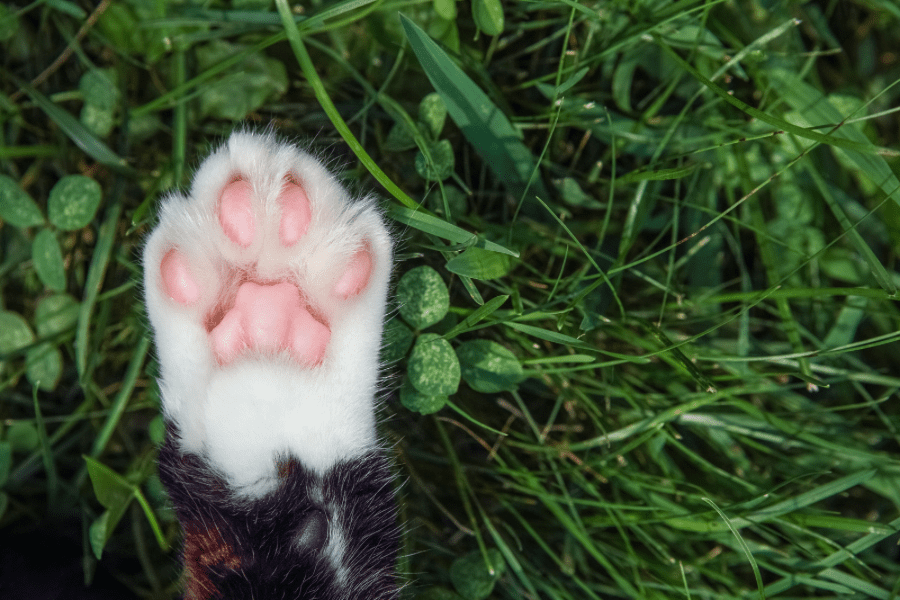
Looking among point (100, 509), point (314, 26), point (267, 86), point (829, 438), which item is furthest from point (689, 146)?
point (100, 509)

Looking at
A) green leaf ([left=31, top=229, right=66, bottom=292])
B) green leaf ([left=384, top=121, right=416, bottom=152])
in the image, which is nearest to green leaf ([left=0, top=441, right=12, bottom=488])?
green leaf ([left=31, top=229, right=66, bottom=292])

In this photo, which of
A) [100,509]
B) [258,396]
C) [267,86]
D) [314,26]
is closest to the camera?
[258,396]

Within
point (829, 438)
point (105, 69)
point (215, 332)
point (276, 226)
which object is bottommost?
point (829, 438)

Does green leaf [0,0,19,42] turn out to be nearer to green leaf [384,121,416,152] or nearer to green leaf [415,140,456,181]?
green leaf [384,121,416,152]

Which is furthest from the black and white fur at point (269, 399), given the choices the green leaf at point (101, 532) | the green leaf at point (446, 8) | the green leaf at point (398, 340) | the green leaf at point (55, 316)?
the green leaf at point (55, 316)

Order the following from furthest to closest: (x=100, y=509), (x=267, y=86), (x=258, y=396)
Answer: (x=100, y=509) → (x=267, y=86) → (x=258, y=396)

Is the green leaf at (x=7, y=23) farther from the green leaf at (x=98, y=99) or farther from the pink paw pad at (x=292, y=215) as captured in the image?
the pink paw pad at (x=292, y=215)

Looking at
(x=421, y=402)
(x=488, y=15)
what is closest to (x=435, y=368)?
(x=421, y=402)

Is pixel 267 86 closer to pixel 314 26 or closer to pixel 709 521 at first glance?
pixel 314 26

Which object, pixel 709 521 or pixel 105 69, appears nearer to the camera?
pixel 709 521
